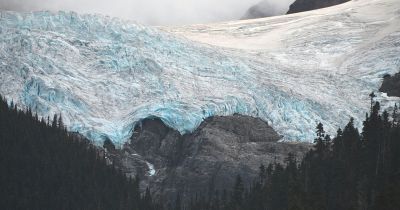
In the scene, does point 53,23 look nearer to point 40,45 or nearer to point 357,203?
point 40,45

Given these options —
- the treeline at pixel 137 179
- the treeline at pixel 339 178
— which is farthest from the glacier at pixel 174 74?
the treeline at pixel 339 178

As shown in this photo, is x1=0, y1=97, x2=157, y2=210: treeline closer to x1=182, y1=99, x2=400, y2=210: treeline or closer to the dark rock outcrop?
x1=182, y1=99, x2=400, y2=210: treeline

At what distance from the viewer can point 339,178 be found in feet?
235

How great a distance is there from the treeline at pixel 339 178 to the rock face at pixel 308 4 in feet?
274

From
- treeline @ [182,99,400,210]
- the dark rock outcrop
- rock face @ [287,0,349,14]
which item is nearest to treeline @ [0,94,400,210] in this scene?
treeline @ [182,99,400,210]

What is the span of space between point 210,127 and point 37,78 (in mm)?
17435

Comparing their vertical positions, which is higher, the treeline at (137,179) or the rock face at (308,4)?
the rock face at (308,4)

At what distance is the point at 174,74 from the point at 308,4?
64182 millimetres

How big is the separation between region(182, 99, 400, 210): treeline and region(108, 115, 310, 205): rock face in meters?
13.9

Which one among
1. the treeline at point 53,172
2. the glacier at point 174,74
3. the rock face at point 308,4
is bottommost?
the treeline at point 53,172

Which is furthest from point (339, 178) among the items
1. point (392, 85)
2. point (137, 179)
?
point (392, 85)

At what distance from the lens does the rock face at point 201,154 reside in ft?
328

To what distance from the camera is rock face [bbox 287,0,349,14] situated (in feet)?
543

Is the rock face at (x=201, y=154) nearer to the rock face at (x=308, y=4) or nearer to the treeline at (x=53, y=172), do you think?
the treeline at (x=53, y=172)
